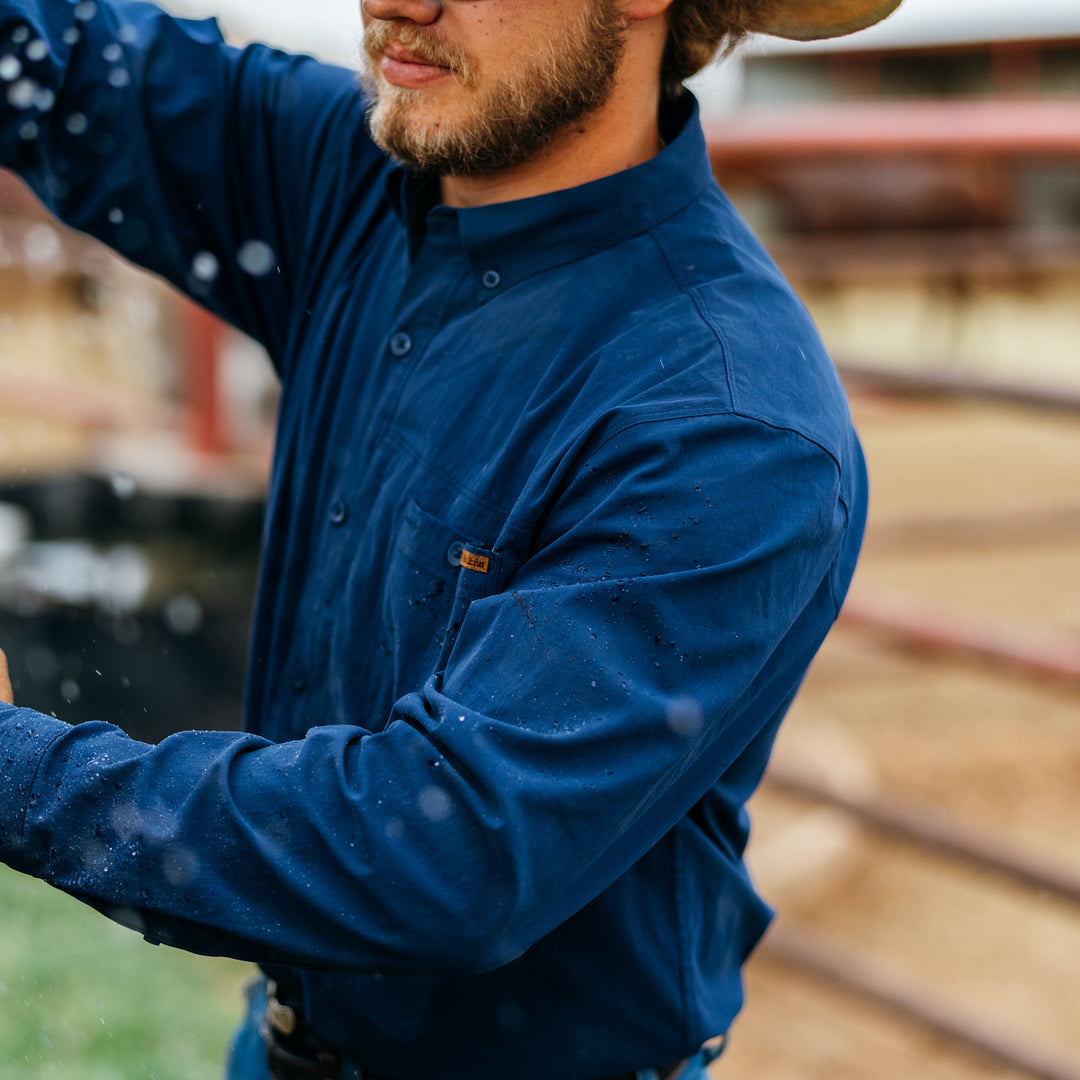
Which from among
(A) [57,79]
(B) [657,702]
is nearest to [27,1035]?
(A) [57,79]

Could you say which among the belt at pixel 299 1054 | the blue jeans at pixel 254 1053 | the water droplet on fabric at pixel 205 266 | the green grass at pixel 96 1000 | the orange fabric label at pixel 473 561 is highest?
the water droplet on fabric at pixel 205 266

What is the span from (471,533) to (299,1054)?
732mm

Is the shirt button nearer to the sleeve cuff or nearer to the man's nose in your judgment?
the man's nose

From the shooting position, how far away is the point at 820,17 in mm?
1709

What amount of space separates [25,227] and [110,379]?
86.1 inches

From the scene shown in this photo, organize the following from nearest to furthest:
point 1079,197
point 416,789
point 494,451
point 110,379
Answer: point 416,789 → point 494,451 → point 110,379 → point 1079,197

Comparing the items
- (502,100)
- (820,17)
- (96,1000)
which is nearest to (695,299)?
(502,100)

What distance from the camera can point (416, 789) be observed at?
1144 millimetres

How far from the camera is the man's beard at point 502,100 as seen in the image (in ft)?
4.62

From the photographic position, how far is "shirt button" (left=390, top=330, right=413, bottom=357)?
1.51 meters

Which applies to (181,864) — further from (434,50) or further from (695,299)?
(434,50)

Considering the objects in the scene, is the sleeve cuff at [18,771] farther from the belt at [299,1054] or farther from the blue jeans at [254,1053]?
the blue jeans at [254,1053]

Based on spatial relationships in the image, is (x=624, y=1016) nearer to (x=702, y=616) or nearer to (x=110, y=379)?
(x=702, y=616)

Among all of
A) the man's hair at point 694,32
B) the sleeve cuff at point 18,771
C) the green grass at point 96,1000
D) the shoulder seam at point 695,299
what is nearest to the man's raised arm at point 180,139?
the man's hair at point 694,32
